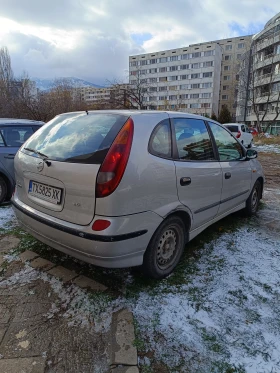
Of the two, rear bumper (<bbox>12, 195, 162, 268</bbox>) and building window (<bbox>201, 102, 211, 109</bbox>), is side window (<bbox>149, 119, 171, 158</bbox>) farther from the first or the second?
building window (<bbox>201, 102, 211, 109</bbox>)

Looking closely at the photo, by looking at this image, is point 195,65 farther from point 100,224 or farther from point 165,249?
point 100,224

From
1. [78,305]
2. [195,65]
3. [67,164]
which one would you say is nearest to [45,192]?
[67,164]

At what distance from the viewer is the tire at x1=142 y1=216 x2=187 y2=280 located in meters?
2.40

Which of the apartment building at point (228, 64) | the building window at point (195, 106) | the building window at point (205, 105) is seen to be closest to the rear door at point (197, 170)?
the building window at point (205, 105)

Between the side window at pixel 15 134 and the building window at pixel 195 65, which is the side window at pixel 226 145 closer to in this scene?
the side window at pixel 15 134

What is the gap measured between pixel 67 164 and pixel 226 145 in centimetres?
232

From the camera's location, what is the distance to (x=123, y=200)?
2.03 m

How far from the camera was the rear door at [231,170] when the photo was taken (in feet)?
11.1

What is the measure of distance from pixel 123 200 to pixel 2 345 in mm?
1336

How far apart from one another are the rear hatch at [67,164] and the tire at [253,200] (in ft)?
9.67

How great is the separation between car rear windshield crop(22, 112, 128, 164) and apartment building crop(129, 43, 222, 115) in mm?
76708

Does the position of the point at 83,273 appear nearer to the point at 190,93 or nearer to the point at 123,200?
→ the point at 123,200

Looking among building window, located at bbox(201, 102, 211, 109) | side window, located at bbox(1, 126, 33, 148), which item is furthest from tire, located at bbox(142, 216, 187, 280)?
building window, located at bbox(201, 102, 211, 109)

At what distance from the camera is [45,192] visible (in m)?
2.39
